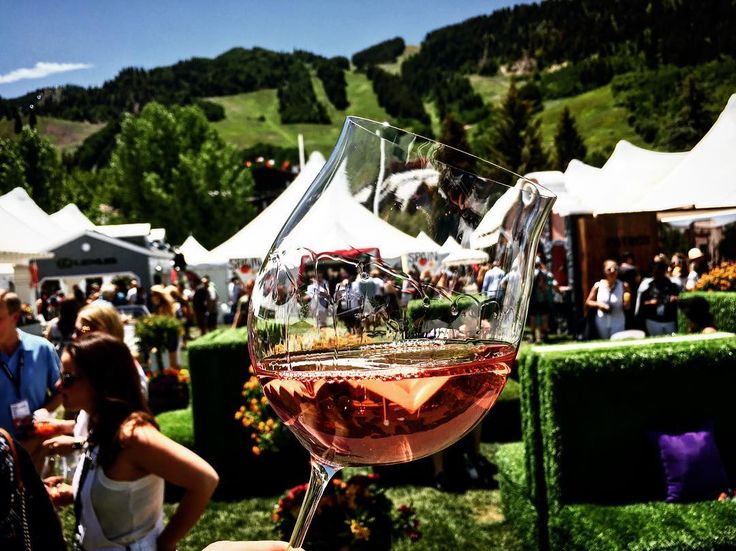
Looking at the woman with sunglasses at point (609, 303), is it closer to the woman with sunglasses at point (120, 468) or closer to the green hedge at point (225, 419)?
the green hedge at point (225, 419)

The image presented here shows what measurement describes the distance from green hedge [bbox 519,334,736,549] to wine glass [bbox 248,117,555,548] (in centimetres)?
418

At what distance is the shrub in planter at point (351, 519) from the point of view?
447cm

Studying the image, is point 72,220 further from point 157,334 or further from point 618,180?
point 157,334

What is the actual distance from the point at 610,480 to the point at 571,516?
50 centimetres

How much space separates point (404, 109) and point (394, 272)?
12350 centimetres

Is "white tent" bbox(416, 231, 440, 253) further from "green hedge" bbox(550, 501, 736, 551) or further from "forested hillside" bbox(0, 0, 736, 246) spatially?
"green hedge" bbox(550, 501, 736, 551)

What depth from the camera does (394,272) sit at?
731mm

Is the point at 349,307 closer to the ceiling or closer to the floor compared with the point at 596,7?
closer to the floor

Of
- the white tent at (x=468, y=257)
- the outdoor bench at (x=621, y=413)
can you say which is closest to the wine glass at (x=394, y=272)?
the white tent at (x=468, y=257)

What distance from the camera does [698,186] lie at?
3.81ft

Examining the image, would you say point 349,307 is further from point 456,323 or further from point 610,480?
point 610,480

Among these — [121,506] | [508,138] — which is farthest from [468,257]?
[508,138]

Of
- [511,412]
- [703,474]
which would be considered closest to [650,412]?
[703,474]

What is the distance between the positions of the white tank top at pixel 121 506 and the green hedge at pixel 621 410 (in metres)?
3.00
